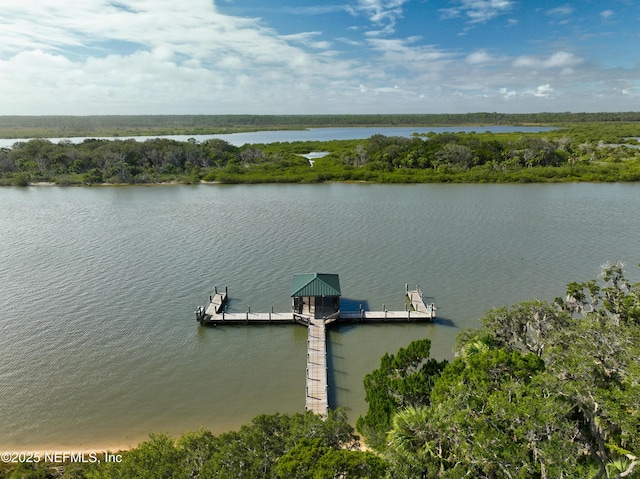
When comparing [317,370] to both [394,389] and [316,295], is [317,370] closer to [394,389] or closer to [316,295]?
[316,295]

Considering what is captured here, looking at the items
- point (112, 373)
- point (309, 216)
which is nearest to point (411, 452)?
point (112, 373)

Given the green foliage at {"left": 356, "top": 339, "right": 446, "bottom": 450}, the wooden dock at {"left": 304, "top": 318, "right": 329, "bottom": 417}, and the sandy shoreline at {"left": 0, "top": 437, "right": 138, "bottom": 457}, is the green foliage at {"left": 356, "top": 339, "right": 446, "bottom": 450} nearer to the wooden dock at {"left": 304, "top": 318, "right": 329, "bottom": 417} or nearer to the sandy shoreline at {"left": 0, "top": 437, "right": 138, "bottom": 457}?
the wooden dock at {"left": 304, "top": 318, "right": 329, "bottom": 417}

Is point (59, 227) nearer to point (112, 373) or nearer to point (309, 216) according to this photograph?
point (309, 216)

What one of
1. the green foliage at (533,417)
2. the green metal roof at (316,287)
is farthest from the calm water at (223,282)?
the green foliage at (533,417)

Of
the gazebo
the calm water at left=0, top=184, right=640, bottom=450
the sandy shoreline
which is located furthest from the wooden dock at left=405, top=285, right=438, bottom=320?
the sandy shoreline

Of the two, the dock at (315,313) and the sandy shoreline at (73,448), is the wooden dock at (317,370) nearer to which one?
the dock at (315,313)

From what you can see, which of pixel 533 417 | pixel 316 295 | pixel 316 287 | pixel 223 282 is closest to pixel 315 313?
pixel 316 295
